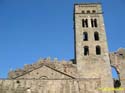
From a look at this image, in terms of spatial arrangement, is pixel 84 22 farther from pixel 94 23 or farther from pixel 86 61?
pixel 86 61

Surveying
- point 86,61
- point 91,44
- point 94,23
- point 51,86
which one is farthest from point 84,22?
point 51,86

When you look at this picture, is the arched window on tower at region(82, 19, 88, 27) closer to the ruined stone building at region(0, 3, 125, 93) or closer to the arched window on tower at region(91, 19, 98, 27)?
the ruined stone building at region(0, 3, 125, 93)

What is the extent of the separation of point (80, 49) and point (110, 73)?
4416 mm

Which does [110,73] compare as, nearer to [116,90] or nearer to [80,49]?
[116,90]

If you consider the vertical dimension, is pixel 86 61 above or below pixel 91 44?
below

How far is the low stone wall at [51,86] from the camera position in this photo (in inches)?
858

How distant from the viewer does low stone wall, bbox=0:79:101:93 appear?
858 inches

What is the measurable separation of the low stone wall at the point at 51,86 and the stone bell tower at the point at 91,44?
4.78 m

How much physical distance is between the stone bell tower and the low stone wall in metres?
4.78

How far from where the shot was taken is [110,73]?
27.3 metres

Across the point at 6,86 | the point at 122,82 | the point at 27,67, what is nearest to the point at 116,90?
the point at 122,82

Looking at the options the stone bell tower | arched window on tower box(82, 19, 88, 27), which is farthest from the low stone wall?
arched window on tower box(82, 19, 88, 27)

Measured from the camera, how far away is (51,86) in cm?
2217

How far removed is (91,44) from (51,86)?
932 centimetres
